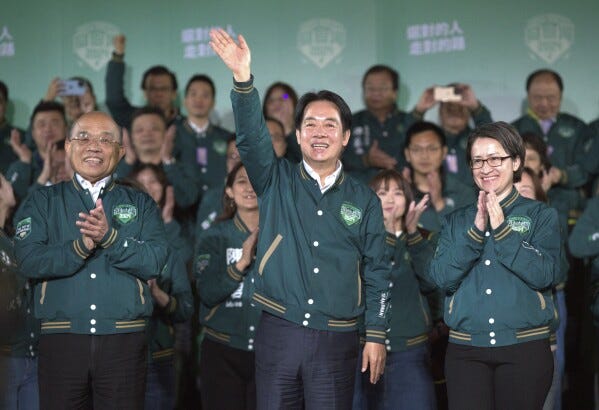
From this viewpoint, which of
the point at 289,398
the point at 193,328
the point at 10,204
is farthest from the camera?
the point at 193,328

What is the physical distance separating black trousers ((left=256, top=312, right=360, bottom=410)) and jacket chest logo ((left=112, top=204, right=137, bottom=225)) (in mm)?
735

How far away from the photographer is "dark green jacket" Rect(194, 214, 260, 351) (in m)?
4.62

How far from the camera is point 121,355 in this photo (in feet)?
12.3

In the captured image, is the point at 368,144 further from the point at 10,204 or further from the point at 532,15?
the point at 10,204

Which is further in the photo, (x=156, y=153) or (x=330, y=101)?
(x=156, y=153)

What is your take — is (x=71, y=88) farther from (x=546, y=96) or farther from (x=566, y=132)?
(x=566, y=132)

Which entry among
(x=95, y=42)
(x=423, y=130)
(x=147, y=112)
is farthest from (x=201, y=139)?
(x=423, y=130)

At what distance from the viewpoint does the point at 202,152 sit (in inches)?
270

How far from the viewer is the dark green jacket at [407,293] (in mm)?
4684

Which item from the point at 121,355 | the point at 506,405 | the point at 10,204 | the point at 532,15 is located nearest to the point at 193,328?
the point at 10,204

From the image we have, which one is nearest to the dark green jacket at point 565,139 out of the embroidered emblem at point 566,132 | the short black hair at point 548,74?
the embroidered emblem at point 566,132

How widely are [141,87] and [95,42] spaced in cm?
81

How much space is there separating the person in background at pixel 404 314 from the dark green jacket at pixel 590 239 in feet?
3.02

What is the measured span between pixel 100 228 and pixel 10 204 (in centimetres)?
148
